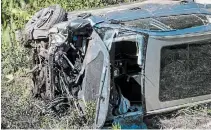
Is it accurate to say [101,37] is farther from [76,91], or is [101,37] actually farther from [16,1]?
[16,1]

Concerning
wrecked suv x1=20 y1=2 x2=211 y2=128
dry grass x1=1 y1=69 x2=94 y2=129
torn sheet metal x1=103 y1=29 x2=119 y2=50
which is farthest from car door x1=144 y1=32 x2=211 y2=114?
dry grass x1=1 y1=69 x2=94 y2=129

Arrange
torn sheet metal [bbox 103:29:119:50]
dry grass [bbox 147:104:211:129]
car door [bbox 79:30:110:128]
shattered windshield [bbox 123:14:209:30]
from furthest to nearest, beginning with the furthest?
dry grass [bbox 147:104:211:129]
shattered windshield [bbox 123:14:209:30]
torn sheet metal [bbox 103:29:119:50]
car door [bbox 79:30:110:128]

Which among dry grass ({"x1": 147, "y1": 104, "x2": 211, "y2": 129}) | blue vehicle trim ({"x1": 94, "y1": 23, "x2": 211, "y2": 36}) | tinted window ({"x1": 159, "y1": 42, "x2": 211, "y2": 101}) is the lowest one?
dry grass ({"x1": 147, "y1": 104, "x2": 211, "y2": 129})

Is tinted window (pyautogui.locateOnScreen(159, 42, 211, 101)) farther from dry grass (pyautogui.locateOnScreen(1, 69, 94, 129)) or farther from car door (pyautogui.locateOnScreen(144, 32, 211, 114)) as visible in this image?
dry grass (pyautogui.locateOnScreen(1, 69, 94, 129))

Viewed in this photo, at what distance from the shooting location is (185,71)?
22.2ft

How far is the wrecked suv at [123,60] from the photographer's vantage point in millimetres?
6262

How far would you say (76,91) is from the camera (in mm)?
6543

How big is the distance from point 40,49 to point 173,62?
1.86 m

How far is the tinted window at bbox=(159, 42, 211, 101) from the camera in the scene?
21.4ft

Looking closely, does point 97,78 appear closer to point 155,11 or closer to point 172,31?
point 172,31

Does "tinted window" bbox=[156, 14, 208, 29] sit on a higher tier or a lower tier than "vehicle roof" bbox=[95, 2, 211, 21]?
lower

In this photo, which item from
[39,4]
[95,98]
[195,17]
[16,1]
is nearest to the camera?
[95,98]

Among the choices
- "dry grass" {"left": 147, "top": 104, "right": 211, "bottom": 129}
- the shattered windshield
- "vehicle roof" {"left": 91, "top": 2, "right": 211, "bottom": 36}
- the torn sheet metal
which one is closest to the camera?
the torn sheet metal

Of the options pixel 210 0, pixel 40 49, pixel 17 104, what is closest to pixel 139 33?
pixel 40 49
